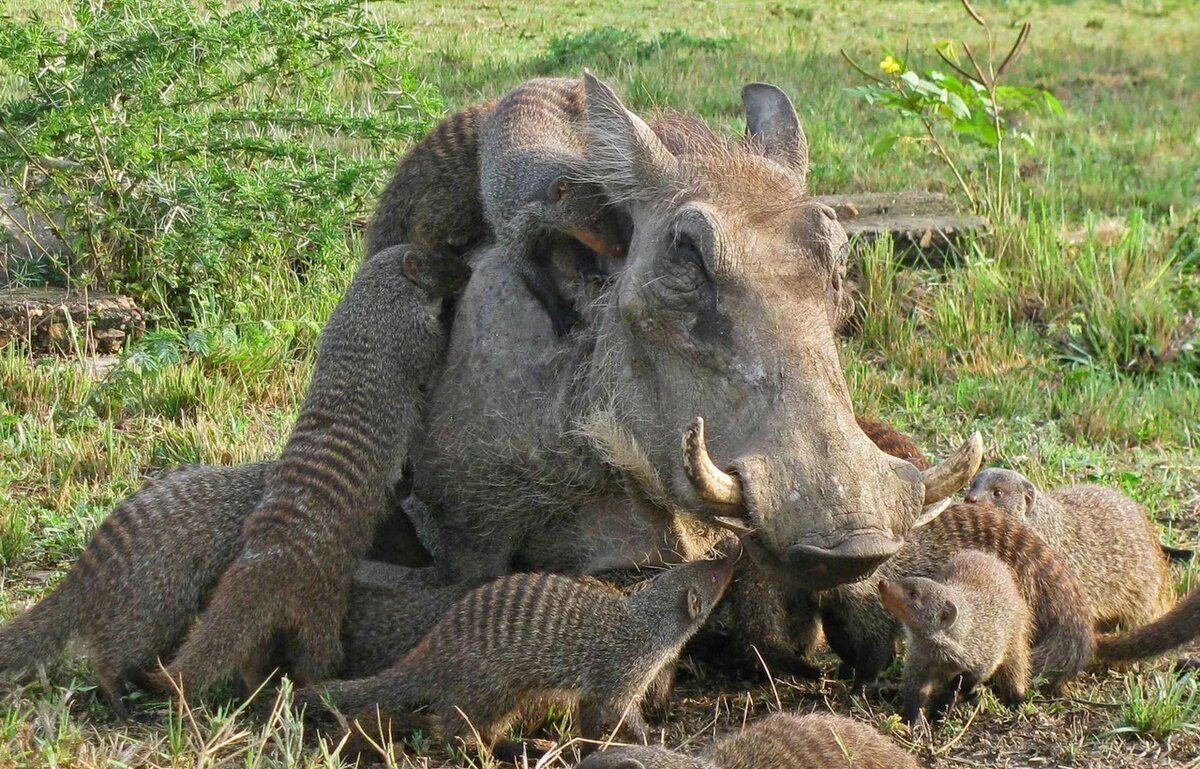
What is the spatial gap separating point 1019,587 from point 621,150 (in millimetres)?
1927

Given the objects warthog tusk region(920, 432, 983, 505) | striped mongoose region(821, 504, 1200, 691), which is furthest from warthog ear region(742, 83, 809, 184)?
striped mongoose region(821, 504, 1200, 691)

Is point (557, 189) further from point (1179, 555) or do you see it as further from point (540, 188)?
point (1179, 555)

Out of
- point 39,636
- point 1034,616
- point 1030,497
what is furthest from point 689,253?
point 39,636

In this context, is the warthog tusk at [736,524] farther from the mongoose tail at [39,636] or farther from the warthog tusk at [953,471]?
the mongoose tail at [39,636]

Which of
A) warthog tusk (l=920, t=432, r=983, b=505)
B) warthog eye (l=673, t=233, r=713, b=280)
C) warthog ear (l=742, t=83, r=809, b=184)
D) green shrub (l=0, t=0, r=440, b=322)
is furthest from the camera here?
green shrub (l=0, t=0, r=440, b=322)

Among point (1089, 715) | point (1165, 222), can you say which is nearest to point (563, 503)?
point (1089, 715)

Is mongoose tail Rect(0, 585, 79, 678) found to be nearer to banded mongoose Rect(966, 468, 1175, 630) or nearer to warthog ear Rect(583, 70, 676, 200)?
warthog ear Rect(583, 70, 676, 200)

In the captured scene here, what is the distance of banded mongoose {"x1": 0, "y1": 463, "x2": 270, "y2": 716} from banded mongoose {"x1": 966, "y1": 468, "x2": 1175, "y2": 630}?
2.77 metres

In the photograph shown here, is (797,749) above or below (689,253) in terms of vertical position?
below

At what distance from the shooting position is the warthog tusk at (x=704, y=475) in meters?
3.97

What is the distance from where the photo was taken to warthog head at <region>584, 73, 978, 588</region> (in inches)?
159

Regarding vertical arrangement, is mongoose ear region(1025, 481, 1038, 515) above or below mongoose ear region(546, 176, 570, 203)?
below

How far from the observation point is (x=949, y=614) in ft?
15.2

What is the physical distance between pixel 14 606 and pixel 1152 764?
374 centimetres
